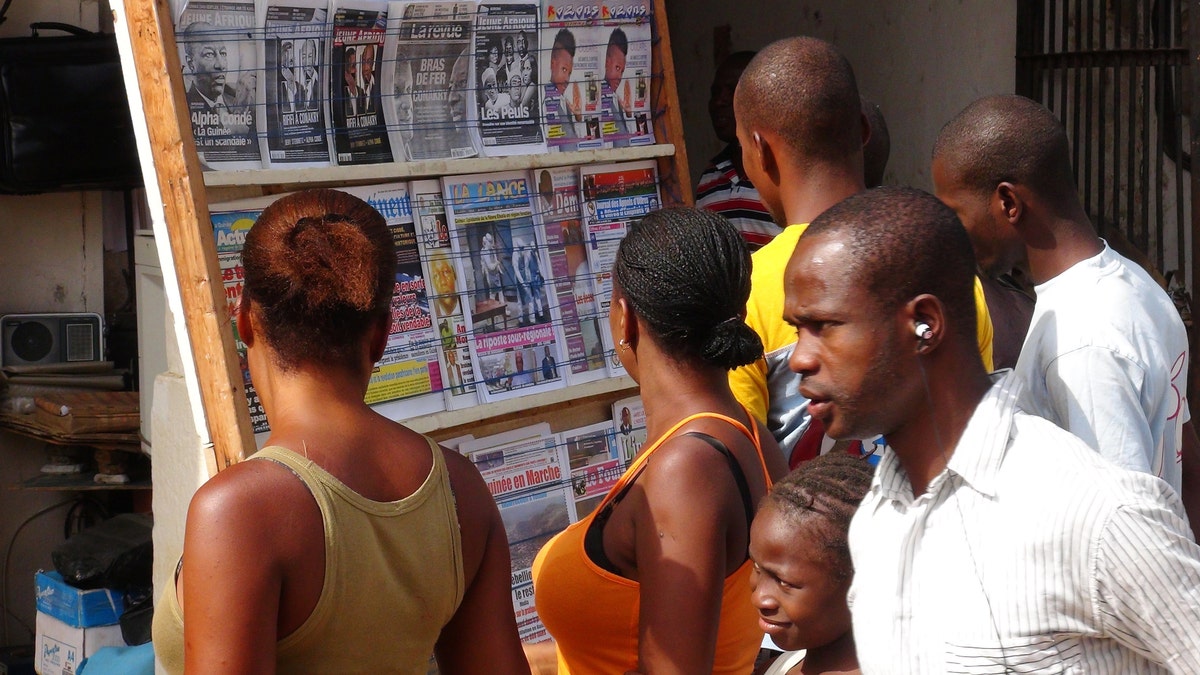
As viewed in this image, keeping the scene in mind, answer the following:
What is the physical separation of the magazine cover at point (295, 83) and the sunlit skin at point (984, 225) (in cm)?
133

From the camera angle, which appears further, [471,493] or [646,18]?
[646,18]

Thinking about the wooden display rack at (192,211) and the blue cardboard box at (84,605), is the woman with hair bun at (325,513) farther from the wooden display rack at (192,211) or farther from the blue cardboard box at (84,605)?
the blue cardboard box at (84,605)

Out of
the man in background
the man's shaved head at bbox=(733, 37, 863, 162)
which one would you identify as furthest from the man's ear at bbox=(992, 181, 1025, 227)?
the man in background

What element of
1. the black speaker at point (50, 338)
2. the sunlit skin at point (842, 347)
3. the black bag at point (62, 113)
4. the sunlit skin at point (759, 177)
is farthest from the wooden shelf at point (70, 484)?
the sunlit skin at point (842, 347)

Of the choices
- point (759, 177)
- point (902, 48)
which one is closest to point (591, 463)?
point (759, 177)

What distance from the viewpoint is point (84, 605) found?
148 inches

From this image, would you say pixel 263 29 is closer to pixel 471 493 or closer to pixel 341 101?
pixel 341 101

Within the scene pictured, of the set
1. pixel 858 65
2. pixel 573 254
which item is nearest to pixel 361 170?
pixel 573 254

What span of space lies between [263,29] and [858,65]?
12.3 feet

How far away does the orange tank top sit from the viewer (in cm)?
180

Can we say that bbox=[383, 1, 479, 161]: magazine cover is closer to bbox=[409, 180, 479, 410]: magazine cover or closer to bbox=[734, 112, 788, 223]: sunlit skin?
bbox=[409, 180, 479, 410]: magazine cover

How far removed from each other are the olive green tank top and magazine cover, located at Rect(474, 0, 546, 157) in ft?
4.75

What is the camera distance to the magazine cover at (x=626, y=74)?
3.22 m

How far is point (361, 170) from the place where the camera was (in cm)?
262
